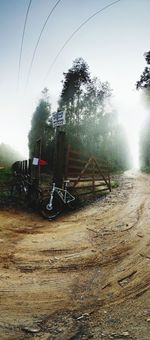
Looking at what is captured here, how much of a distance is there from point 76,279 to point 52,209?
18.8ft

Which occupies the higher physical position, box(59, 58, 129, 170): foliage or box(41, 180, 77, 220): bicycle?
box(59, 58, 129, 170): foliage

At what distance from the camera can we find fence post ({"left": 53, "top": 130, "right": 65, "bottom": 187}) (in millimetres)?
11648

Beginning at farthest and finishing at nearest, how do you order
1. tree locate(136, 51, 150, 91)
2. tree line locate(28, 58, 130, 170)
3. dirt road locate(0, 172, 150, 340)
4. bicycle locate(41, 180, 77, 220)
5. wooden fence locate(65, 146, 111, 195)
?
tree line locate(28, 58, 130, 170) → tree locate(136, 51, 150, 91) → wooden fence locate(65, 146, 111, 195) → bicycle locate(41, 180, 77, 220) → dirt road locate(0, 172, 150, 340)

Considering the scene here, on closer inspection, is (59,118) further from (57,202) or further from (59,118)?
(57,202)

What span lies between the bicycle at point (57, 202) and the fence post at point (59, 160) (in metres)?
0.31

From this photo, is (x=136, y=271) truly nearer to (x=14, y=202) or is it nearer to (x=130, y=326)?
(x=130, y=326)

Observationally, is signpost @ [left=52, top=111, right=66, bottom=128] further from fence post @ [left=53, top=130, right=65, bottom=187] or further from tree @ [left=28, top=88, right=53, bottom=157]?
tree @ [left=28, top=88, right=53, bottom=157]

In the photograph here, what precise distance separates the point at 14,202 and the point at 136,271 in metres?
7.84

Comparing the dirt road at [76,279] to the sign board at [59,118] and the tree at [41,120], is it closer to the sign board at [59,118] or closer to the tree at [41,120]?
the sign board at [59,118]

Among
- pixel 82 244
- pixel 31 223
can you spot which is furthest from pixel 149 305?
pixel 31 223

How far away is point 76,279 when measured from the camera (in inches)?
207

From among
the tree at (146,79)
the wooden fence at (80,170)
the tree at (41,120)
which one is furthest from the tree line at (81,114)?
the wooden fence at (80,170)

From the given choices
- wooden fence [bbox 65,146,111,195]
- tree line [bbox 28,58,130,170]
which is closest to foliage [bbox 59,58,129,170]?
tree line [bbox 28,58,130,170]

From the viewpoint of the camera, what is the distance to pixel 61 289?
16.1 feet
